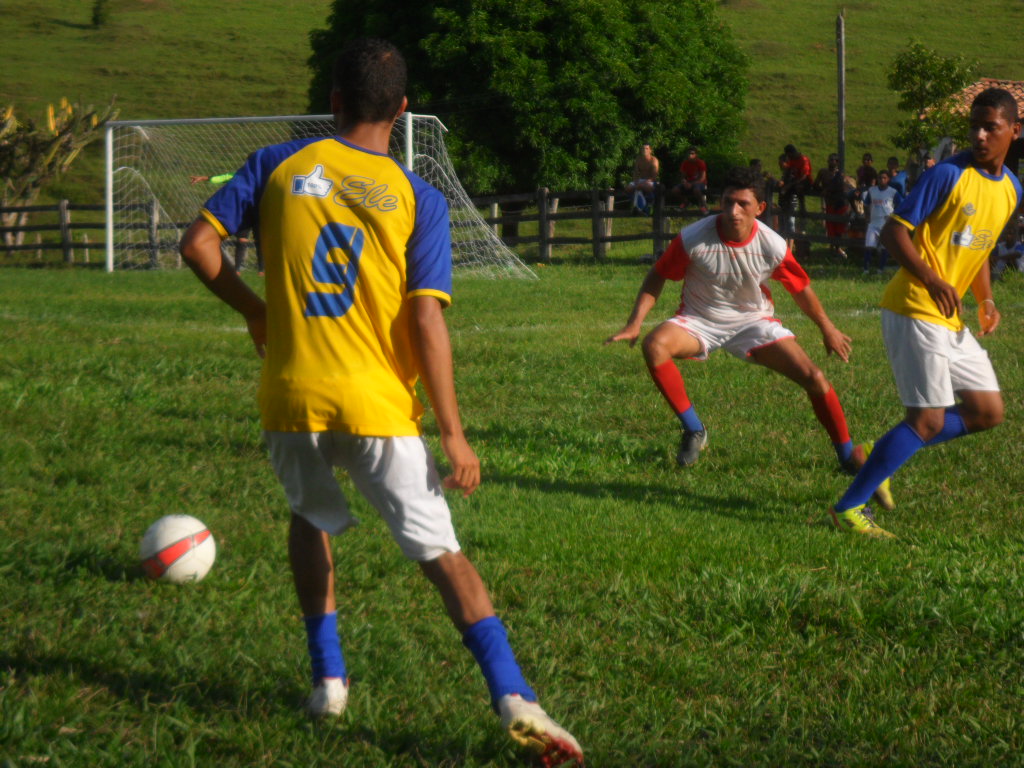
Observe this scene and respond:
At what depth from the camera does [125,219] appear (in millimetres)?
29516

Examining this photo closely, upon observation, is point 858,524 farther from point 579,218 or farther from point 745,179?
point 579,218

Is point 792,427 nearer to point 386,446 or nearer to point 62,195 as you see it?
point 386,446

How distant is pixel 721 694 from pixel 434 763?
1063 mm

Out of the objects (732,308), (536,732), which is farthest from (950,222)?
(536,732)

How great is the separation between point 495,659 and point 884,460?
10.4 ft

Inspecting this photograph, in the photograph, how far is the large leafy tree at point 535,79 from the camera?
3045 cm

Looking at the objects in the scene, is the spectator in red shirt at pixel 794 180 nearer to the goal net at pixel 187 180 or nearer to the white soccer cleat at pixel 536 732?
the goal net at pixel 187 180

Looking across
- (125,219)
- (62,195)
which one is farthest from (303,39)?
(125,219)

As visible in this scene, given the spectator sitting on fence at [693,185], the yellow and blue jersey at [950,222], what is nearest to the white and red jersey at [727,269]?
the yellow and blue jersey at [950,222]

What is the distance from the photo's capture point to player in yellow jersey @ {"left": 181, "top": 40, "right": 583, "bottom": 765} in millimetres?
3086

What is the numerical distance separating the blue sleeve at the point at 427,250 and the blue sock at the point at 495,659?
2.93 feet

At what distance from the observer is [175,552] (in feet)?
15.0

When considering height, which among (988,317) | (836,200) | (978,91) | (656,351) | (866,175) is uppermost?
(978,91)

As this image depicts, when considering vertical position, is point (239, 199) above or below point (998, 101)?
below
